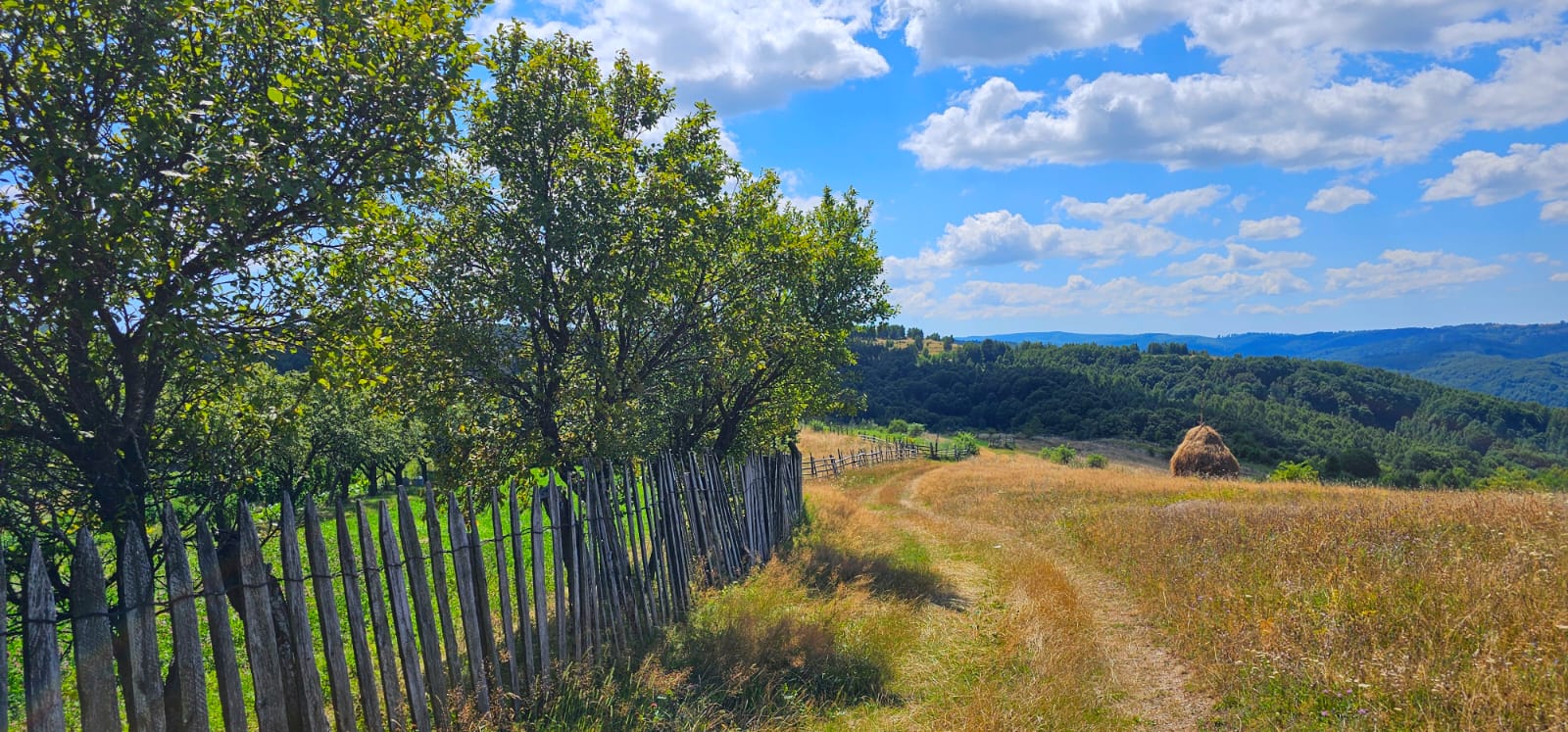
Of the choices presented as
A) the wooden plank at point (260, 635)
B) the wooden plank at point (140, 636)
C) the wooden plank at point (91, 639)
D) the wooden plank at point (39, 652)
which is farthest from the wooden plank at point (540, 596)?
the wooden plank at point (39, 652)

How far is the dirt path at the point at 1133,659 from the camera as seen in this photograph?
Answer: 19.8 feet

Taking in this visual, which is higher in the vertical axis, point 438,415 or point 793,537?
point 438,415

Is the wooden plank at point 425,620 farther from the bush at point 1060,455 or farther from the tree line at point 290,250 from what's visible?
the bush at point 1060,455

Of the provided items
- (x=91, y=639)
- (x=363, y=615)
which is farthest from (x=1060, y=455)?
(x=91, y=639)

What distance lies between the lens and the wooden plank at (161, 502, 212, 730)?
3.12 m

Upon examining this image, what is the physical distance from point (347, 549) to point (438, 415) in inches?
139

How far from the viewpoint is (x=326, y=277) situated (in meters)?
4.72

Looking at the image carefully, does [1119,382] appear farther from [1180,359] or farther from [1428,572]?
[1428,572]

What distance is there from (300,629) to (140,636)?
750 millimetres

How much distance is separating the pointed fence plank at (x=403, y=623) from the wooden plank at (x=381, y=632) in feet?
0.19

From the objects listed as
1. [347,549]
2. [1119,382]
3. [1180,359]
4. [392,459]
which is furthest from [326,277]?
[1180,359]

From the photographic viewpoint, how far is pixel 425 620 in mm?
4559

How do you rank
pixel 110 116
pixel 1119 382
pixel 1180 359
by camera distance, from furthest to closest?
pixel 1180 359
pixel 1119 382
pixel 110 116

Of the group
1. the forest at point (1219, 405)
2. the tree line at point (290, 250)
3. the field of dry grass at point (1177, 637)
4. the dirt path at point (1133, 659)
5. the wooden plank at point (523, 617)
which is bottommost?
the forest at point (1219, 405)
